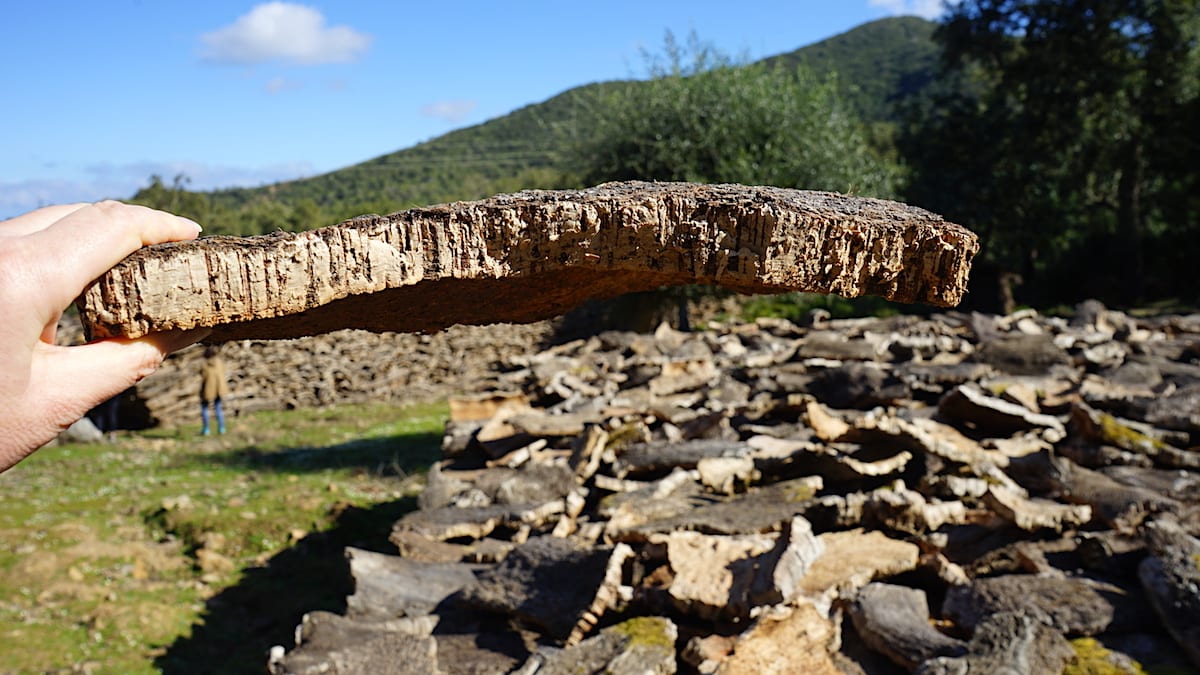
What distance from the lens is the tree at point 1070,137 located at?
2361cm

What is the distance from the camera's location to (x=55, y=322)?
5.56 feet

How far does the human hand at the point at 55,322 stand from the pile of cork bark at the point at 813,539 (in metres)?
2.22

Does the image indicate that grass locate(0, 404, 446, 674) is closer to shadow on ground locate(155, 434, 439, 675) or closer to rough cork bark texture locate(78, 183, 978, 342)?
shadow on ground locate(155, 434, 439, 675)

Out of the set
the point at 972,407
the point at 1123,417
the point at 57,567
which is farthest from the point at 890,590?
the point at 57,567

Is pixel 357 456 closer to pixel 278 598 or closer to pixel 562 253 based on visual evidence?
pixel 278 598

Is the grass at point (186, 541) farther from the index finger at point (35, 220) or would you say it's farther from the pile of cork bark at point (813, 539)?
the index finger at point (35, 220)

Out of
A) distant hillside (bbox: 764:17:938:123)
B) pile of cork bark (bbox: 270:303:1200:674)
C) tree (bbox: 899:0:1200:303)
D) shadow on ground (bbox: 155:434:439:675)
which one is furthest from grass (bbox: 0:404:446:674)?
distant hillside (bbox: 764:17:938:123)

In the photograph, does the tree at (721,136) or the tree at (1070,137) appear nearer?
the tree at (721,136)

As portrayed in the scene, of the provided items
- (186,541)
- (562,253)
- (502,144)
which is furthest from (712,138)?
(502,144)

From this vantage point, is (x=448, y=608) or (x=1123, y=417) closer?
(x=448, y=608)

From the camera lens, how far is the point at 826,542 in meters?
4.29

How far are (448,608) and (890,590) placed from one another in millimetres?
2137

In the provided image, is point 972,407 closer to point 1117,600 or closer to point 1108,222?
point 1117,600

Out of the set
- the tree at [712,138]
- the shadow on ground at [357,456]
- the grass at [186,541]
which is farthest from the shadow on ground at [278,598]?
the tree at [712,138]
